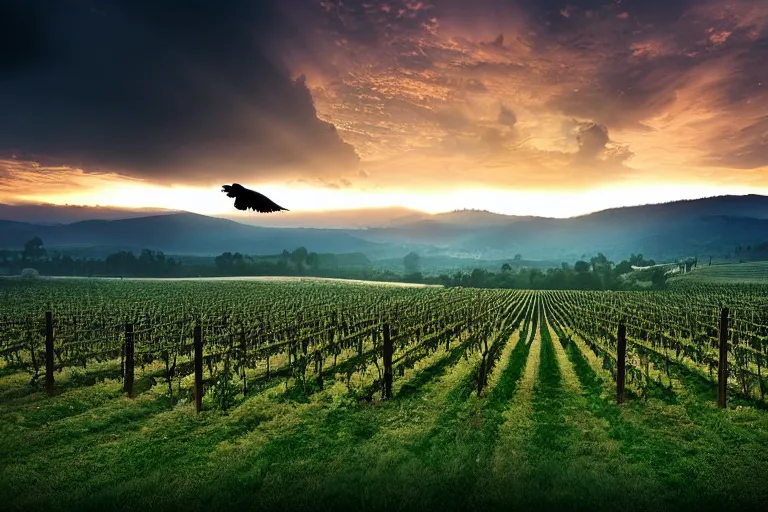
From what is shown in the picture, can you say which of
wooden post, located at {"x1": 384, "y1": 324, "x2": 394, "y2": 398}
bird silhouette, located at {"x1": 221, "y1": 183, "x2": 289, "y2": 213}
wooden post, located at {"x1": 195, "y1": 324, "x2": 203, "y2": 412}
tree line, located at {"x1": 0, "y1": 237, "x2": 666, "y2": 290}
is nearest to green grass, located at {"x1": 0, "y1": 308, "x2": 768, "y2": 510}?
wooden post, located at {"x1": 195, "y1": 324, "x2": 203, "y2": 412}

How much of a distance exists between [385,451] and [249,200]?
625 cm

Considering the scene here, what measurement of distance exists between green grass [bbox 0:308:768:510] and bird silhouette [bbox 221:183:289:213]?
208 inches

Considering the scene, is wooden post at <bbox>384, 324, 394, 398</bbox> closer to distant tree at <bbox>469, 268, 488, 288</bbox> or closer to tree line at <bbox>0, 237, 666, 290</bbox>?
tree line at <bbox>0, 237, 666, 290</bbox>

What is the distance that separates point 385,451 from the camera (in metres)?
9.97

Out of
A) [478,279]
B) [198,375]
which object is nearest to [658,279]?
[478,279]

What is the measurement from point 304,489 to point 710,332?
2604 centimetres

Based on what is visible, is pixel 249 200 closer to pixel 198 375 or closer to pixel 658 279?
pixel 198 375

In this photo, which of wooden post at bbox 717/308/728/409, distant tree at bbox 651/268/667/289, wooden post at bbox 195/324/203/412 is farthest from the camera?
distant tree at bbox 651/268/667/289

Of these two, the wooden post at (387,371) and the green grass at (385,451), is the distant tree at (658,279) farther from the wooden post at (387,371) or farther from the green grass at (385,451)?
the wooden post at (387,371)

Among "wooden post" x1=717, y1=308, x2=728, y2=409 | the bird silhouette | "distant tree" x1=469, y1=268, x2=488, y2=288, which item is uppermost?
the bird silhouette

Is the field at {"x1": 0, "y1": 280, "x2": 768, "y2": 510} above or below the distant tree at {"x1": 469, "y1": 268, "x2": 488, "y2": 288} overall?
above

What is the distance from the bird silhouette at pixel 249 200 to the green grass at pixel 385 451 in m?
5.27

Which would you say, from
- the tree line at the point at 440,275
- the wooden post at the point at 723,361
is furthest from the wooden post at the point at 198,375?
the tree line at the point at 440,275

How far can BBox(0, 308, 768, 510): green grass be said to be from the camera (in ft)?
26.3
